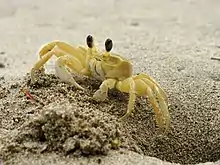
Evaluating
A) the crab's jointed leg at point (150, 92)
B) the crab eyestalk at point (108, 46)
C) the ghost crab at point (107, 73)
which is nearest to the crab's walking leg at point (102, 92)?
the ghost crab at point (107, 73)

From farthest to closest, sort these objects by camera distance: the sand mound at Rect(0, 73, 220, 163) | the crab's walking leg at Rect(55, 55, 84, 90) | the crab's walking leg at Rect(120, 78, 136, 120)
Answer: the crab's walking leg at Rect(55, 55, 84, 90)
the crab's walking leg at Rect(120, 78, 136, 120)
the sand mound at Rect(0, 73, 220, 163)

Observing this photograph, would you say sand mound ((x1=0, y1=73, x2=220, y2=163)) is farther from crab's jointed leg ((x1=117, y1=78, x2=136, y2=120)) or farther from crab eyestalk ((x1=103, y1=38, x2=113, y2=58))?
crab eyestalk ((x1=103, y1=38, x2=113, y2=58))

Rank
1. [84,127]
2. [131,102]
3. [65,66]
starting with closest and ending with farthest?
[84,127]
[131,102]
[65,66]

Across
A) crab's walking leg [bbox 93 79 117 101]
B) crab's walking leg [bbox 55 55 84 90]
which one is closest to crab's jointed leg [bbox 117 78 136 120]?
crab's walking leg [bbox 93 79 117 101]

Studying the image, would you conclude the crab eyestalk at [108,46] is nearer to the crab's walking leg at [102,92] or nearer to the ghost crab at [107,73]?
the ghost crab at [107,73]

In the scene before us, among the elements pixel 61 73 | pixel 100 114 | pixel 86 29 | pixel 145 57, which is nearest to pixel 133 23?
pixel 86 29

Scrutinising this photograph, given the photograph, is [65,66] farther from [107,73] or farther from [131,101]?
[131,101]

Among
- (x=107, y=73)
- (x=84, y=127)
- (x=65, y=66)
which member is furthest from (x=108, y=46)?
(x=84, y=127)
